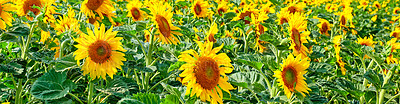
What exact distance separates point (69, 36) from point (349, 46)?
6.64 ft

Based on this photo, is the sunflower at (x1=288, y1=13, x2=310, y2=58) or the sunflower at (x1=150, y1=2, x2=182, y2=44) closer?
the sunflower at (x1=150, y1=2, x2=182, y2=44)

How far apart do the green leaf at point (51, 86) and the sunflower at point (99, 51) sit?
14 centimetres

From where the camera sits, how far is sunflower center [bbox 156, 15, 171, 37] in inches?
69.0

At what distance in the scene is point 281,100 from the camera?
1.72 metres

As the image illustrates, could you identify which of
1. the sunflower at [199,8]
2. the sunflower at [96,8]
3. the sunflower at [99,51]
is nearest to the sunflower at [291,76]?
the sunflower at [99,51]

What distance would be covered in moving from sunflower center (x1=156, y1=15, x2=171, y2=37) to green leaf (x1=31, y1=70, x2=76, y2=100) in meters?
0.55

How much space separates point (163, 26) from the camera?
1.78m

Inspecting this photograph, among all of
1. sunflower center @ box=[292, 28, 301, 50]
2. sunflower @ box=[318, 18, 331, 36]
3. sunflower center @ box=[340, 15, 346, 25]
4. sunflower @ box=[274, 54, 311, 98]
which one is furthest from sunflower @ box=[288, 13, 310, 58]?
sunflower center @ box=[340, 15, 346, 25]

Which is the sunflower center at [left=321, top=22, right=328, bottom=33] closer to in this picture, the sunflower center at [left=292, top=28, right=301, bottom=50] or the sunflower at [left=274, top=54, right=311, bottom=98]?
the sunflower center at [left=292, top=28, right=301, bottom=50]

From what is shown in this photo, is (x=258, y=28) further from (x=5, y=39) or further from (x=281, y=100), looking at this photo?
(x=5, y=39)

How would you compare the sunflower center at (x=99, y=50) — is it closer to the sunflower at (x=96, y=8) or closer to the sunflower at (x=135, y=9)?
the sunflower at (x=96, y=8)

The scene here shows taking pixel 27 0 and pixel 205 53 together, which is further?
pixel 27 0

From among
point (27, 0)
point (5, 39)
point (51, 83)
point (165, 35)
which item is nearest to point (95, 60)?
point (51, 83)

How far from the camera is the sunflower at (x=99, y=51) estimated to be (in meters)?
1.38
